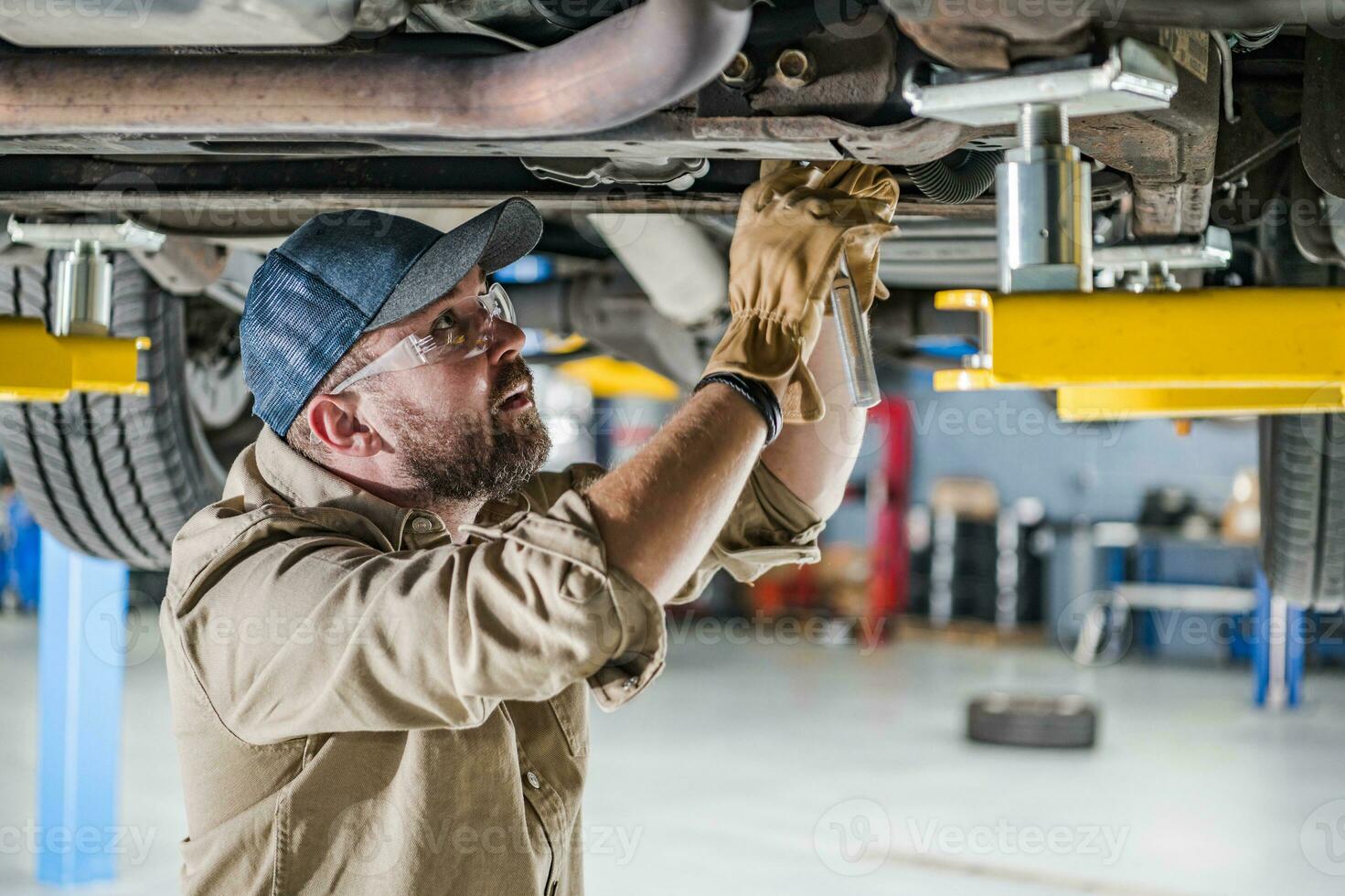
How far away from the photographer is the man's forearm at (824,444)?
5.21 feet

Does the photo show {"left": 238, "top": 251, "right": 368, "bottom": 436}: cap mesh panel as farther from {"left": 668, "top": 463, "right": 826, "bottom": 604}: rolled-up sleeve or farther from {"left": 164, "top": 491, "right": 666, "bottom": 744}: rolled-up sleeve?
{"left": 668, "top": 463, "right": 826, "bottom": 604}: rolled-up sleeve

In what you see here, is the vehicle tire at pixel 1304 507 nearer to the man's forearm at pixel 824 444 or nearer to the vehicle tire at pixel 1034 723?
the man's forearm at pixel 824 444

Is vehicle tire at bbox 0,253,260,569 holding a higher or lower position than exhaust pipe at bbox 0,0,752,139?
lower

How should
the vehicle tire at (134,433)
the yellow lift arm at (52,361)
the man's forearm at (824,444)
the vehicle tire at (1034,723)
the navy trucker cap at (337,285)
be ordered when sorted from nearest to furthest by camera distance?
the navy trucker cap at (337,285), the man's forearm at (824,444), the yellow lift arm at (52,361), the vehicle tire at (134,433), the vehicle tire at (1034,723)

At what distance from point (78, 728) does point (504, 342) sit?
2.90 m

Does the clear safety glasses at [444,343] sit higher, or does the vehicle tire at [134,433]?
the clear safety glasses at [444,343]

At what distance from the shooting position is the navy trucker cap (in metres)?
1.42

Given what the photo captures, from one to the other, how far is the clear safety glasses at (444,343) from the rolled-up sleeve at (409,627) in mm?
220

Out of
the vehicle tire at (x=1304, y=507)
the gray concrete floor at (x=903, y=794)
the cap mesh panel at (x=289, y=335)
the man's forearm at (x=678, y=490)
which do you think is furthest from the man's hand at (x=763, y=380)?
the gray concrete floor at (x=903, y=794)

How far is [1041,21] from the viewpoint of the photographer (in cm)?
96

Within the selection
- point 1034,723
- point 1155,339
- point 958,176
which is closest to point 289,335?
point 958,176

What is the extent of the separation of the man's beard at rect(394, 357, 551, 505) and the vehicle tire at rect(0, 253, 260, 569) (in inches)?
49.0

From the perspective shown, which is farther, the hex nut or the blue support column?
the blue support column

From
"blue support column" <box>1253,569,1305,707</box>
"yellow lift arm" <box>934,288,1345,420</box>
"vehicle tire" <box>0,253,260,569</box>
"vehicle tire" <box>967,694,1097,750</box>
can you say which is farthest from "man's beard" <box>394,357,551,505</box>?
"blue support column" <box>1253,569,1305,707</box>
